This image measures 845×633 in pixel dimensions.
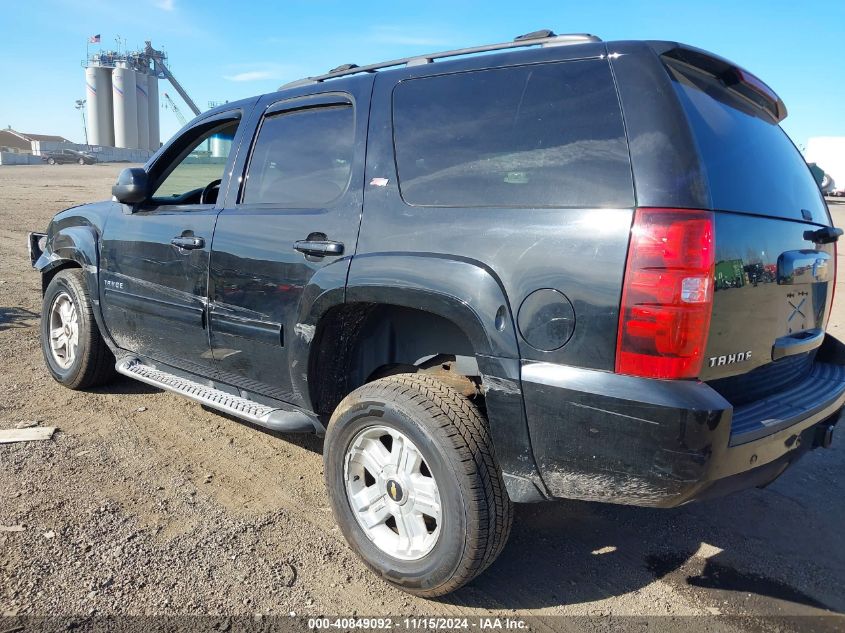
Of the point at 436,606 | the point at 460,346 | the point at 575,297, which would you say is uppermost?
the point at 575,297

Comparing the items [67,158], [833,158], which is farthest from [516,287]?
[67,158]

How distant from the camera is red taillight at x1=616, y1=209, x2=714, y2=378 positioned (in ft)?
6.59

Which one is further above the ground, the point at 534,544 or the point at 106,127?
the point at 106,127

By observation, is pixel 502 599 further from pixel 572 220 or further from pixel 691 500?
pixel 572 220

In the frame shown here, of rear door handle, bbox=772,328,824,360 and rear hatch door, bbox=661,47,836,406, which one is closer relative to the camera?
rear hatch door, bbox=661,47,836,406

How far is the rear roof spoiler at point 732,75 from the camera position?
2290mm

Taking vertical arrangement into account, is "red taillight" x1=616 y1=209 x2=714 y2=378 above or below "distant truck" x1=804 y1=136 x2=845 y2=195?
below

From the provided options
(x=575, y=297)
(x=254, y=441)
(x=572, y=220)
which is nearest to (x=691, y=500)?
(x=575, y=297)

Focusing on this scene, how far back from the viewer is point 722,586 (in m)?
2.74

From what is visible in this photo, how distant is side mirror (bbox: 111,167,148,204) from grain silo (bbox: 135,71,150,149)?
295 ft

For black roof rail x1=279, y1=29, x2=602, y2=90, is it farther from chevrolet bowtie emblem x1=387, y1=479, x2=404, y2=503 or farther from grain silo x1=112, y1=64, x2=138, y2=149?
grain silo x1=112, y1=64, x2=138, y2=149

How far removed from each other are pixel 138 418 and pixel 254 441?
89 cm

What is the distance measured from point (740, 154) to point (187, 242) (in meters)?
2.69

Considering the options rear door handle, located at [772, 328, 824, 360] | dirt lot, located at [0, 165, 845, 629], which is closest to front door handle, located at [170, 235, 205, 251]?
dirt lot, located at [0, 165, 845, 629]
